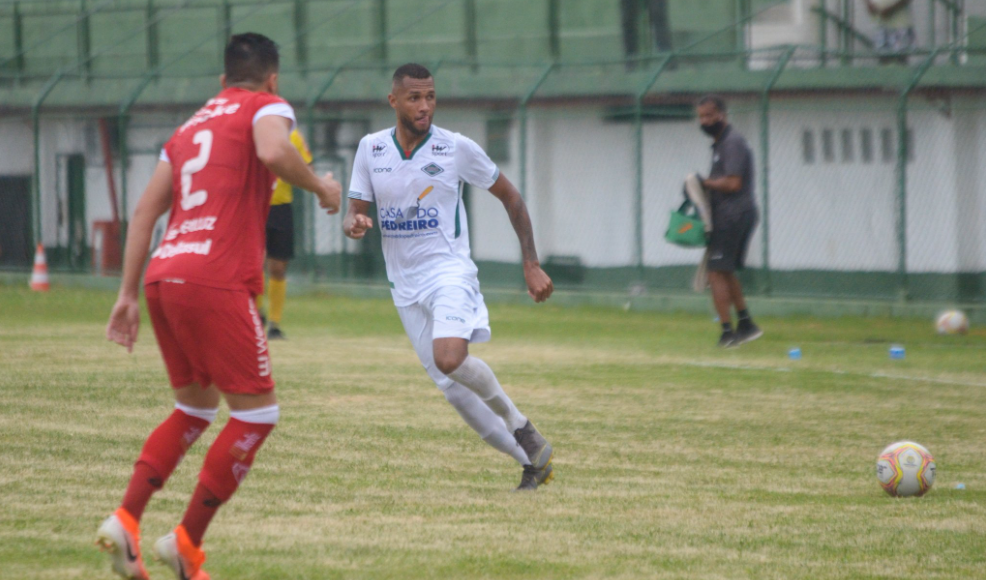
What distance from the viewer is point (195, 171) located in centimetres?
494

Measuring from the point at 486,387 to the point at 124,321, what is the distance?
214 cm

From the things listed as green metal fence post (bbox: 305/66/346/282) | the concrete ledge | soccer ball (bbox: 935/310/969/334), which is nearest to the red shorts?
soccer ball (bbox: 935/310/969/334)

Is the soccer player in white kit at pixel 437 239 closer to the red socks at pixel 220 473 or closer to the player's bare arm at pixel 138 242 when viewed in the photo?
the player's bare arm at pixel 138 242

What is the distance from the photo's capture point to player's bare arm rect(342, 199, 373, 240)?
6.55 metres

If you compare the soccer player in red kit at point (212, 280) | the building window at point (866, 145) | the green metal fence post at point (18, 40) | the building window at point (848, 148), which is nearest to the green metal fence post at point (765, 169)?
the building window at point (848, 148)

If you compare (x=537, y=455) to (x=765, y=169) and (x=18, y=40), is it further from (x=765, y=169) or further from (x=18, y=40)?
(x=18, y=40)

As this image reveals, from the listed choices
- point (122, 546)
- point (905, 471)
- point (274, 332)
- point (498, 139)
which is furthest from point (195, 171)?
point (498, 139)

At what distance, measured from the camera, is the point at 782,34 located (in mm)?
20328

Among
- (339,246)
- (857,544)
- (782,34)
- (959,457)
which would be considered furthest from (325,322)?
(857,544)

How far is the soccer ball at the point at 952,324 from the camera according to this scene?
49.5 feet

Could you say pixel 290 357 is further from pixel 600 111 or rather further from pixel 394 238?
pixel 600 111

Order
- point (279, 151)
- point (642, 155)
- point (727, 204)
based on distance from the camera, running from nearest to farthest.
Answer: point (279, 151), point (727, 204), point (642, 155)

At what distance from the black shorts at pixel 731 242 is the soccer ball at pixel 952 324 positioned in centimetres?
329

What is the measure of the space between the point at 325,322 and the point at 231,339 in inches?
458
